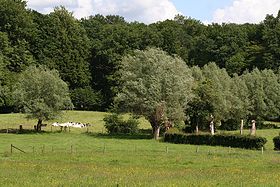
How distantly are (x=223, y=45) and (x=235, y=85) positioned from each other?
4382 cm

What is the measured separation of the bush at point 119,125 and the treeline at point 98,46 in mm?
29922

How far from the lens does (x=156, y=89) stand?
74438mm

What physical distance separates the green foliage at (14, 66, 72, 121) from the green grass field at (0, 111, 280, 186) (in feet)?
13.6

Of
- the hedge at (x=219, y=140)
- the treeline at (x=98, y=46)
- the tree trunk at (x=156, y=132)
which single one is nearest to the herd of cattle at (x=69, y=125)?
the tree trunk at (x=156, y=132)

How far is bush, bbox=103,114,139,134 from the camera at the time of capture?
8350 centimetres

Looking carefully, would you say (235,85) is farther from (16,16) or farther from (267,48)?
(16,16)

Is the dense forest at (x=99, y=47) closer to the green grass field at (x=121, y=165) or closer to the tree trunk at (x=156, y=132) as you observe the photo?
the tree trunk at (x=156, y=132)

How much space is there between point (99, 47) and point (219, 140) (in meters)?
74.6

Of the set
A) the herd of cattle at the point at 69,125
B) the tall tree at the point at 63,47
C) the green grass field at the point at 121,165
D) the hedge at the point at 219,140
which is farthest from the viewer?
the tall tree at the point at 63,47

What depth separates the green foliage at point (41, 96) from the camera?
80062 millimetres

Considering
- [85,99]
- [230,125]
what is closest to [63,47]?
[85,99]

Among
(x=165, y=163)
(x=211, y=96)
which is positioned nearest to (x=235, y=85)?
(x=211, y=96)

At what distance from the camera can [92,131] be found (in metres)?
→ 85.4

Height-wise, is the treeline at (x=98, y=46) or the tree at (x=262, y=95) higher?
the treeline at (x=98, y=46)
